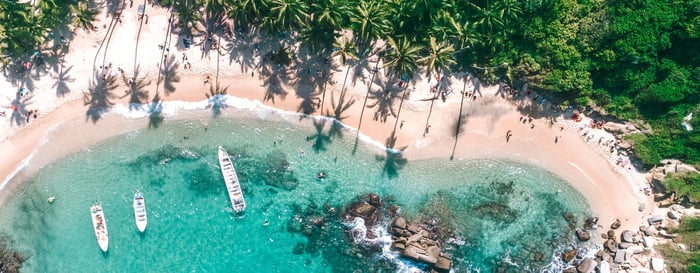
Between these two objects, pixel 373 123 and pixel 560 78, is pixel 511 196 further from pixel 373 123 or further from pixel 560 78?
pixel 373 123

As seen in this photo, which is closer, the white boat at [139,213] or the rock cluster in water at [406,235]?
the white boat at [139,213]

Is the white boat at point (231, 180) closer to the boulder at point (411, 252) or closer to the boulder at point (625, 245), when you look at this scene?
the boulder at point (411, 252)

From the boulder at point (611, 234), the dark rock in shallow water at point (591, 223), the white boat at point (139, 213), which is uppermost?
the dark rock in shallow water at point (591, 223)

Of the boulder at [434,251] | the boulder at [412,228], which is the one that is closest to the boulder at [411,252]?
the boulder at [434,251]

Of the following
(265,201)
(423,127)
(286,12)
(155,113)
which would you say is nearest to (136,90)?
(155,113)

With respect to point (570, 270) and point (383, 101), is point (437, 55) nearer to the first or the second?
point (383, 101)
